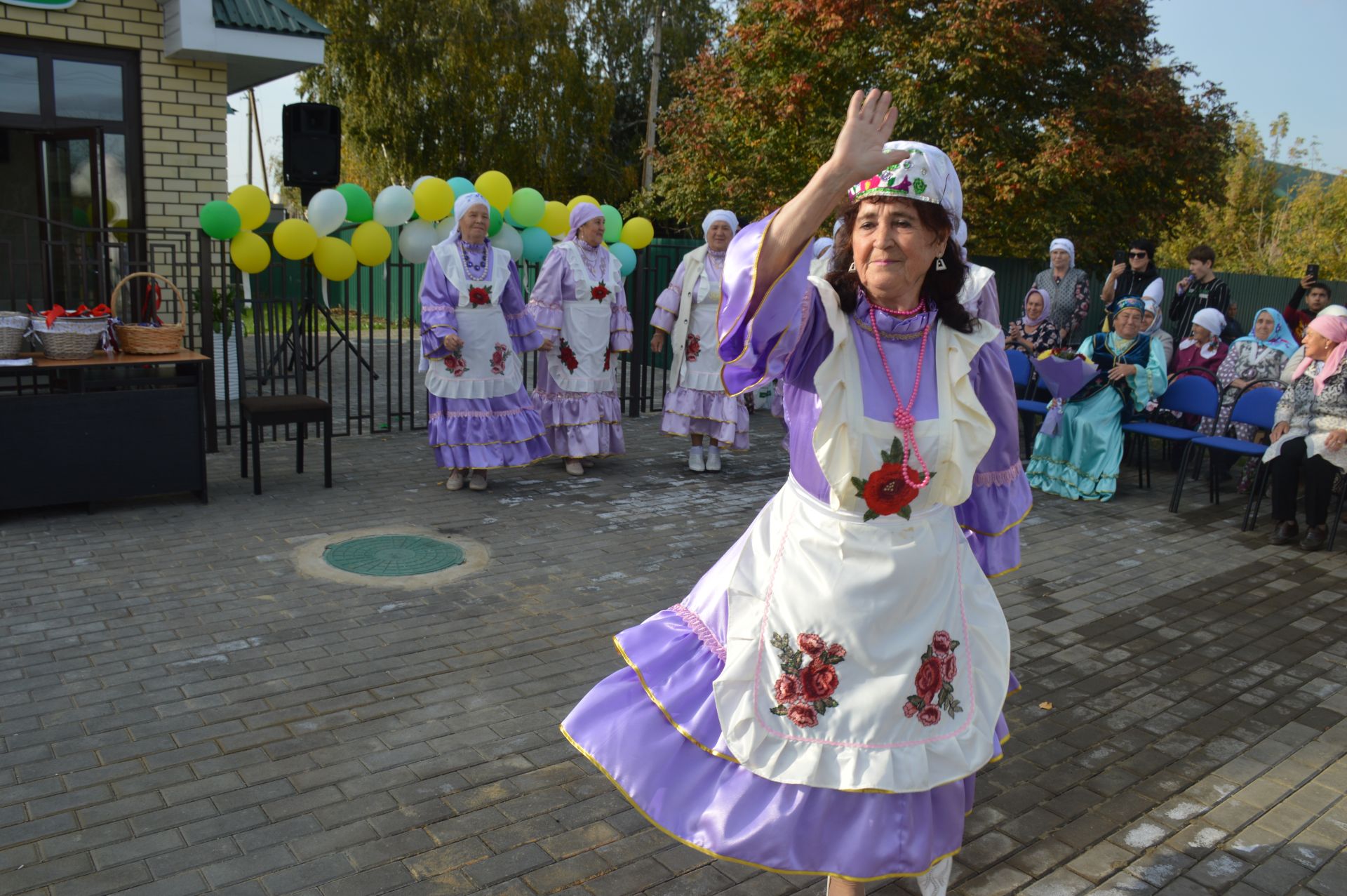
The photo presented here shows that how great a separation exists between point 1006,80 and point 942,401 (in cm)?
1216

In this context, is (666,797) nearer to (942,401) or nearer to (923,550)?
(923,550)

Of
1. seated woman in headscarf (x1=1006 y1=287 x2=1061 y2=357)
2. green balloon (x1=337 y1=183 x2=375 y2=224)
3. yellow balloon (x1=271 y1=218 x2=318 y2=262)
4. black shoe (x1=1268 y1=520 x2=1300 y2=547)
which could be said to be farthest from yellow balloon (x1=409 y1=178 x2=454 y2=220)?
black shoe (x1=1268 y1=520 x2=1300 y2=547)

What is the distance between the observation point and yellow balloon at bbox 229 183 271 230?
28.0ft

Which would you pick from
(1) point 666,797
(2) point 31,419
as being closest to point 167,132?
(2) point 31,419

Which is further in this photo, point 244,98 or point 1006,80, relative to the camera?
point 244,98

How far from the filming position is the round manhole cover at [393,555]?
236 inches

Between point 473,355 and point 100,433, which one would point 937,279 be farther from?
point 100,433

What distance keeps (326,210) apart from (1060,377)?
661 cm

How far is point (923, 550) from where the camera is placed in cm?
258

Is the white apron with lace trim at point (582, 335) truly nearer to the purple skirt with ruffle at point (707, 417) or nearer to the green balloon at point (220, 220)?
the purple skirt with ruffle at point (707, 417)

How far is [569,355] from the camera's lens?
854 cm

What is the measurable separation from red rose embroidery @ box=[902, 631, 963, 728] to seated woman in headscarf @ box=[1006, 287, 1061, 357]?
7740mm

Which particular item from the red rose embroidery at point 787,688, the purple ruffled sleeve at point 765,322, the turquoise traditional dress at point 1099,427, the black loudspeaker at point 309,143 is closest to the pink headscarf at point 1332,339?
the turquoise traditional dress at point 1099,427

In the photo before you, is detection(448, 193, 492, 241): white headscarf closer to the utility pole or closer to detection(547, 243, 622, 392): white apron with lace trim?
detection(547, 243, 622, 392): white apron with lace trim
